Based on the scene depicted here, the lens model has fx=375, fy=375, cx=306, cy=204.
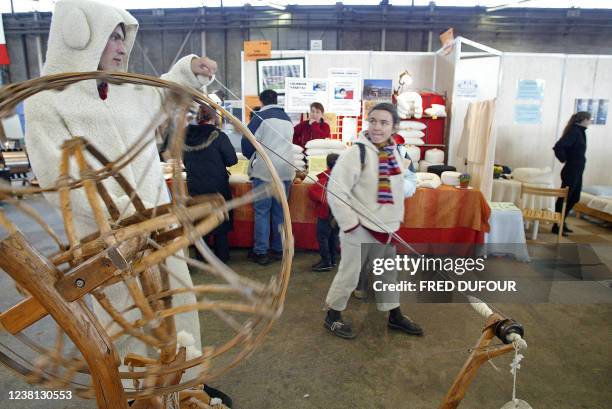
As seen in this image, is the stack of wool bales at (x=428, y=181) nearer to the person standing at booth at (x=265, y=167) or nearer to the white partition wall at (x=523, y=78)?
the person standing at booth at (x=265, y=167)

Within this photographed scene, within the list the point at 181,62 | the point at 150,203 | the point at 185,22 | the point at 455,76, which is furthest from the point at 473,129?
the point at 185,22

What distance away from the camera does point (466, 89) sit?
13.5 feet

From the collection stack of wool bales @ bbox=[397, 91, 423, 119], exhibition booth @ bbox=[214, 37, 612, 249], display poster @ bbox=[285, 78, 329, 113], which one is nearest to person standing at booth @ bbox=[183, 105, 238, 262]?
exhibition booth @ bbox=[214, 37, 612, 249]

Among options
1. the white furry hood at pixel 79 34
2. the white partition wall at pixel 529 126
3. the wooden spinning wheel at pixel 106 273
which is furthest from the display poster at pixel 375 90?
the wooden spinning wheel at pixel 106 273

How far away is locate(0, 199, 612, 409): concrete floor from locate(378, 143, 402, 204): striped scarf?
0.78m

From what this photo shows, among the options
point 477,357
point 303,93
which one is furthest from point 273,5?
point 477,357

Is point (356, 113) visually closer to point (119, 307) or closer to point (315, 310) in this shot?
point (315, 310)

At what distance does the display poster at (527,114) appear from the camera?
5.38m

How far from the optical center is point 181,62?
1.39 meters

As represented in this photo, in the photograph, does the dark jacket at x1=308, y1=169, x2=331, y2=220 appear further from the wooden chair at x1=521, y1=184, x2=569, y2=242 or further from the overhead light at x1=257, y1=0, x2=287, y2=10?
the overhead light at x1=257, y1=0, x2=287, y2=10

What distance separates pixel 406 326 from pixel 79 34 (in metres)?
2.06

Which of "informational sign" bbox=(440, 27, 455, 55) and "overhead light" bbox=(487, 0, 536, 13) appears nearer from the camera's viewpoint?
"informational sign" bbox=(440, 27, 455, 55)

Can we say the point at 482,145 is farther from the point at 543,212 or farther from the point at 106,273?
the point at 106,273

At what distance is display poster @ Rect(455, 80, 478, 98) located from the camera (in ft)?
13.3
